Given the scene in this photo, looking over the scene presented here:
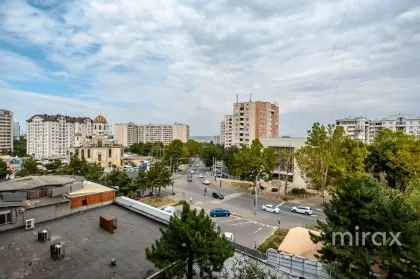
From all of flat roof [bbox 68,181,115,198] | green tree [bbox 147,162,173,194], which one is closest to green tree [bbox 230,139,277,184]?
green tree [bbox 147,162,173,194]

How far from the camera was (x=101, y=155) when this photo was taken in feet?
202

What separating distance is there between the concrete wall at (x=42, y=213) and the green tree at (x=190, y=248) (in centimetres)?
882

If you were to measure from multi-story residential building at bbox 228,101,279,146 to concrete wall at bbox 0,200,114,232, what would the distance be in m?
53.6

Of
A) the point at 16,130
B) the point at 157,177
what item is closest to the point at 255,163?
the point at 157,177

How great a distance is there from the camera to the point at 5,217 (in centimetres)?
1193

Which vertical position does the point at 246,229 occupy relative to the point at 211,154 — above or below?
below

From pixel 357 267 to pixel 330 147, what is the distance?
2295 cm

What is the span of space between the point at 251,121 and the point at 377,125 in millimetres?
49532

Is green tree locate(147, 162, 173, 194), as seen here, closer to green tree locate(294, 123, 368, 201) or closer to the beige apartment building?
green tree locate(294, 123, 368, 201)

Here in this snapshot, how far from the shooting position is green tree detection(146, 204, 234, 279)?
716 centimetres

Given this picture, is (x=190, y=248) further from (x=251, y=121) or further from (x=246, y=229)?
(x=251, y=121)

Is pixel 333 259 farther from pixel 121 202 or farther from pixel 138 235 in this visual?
pixel 121 202

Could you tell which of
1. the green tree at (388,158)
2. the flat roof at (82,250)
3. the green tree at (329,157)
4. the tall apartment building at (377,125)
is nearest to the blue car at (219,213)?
the green tree at (329,157)

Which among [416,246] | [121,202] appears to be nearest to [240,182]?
[121,202]
